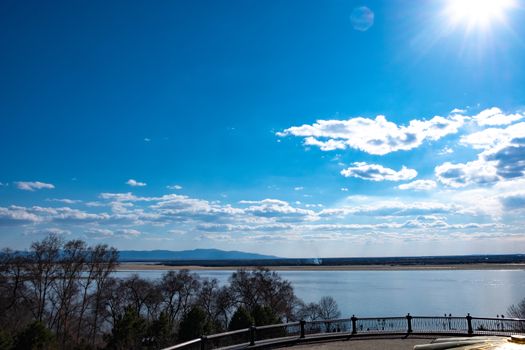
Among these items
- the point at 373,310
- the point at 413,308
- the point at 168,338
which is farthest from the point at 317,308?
the point at 168,338

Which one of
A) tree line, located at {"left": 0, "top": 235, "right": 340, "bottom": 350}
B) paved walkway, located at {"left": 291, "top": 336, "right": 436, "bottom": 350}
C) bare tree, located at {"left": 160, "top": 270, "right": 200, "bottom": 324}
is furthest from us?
bare tree, located at {"left": 160, "top": 270, "right": 200, "bottom": 324}

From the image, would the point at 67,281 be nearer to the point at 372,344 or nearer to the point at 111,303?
the point at 111,303

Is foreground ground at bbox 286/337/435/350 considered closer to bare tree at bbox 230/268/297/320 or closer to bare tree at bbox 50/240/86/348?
bare tree at bbox 230/268/297/320

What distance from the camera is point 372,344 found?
56.9 ft

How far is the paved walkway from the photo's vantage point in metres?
16.6

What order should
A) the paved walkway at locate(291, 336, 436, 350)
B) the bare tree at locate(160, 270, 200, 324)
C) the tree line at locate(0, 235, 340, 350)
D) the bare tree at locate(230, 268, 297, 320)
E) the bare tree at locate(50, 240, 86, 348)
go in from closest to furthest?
the paved walkway at locate(291, 336, 436, 350), the tree line at locate(0, 235, 340, 350), the bare tree at locate(50, 240, 86, 348), the bare tree at locate(230, 268, 297, 320), the bare tree at locate(160, 270, 200, 324)

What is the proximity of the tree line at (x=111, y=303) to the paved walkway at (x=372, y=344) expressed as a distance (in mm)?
22284

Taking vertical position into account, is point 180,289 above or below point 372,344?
below

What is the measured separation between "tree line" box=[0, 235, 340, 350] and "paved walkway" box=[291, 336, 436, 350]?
2228 centimetres

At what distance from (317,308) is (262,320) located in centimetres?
2055

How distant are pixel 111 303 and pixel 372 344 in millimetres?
50230

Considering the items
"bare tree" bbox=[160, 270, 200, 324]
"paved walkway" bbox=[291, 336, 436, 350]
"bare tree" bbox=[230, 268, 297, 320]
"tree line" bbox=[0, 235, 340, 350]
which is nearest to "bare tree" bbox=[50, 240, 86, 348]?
"tree line" bbox=[0, 235, 340, 350]

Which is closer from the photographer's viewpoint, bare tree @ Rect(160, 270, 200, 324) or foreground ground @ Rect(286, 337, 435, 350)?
foreground ground @ Rect(286, 337, 435, 350)

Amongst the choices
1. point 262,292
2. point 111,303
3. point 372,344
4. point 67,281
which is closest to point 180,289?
point 111,303
